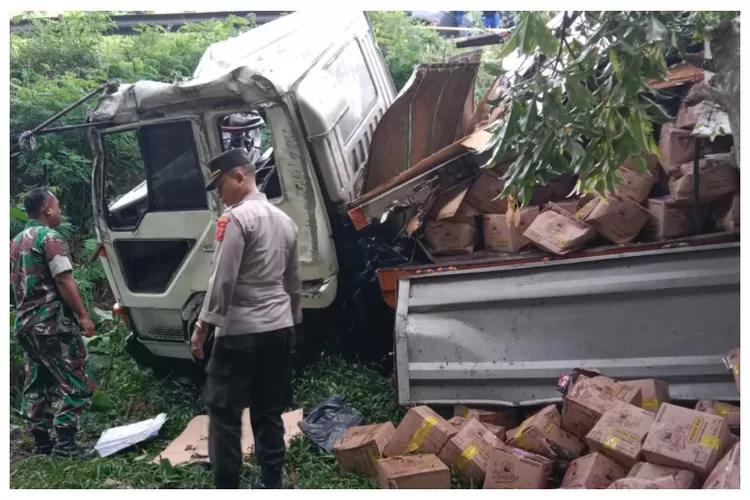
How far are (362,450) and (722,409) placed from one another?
122 centimetres

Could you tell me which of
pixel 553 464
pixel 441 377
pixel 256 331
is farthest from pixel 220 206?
pixel 553 464

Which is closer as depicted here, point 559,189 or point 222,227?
point 222,227

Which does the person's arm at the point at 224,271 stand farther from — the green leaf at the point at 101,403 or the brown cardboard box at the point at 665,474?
the brown cardboard box at the point at 665,474

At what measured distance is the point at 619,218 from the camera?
2.48 m

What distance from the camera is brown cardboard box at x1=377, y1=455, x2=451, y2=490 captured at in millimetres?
2281

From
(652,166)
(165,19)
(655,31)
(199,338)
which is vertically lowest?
(199,338)

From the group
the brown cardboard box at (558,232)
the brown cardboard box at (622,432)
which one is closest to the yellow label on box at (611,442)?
the brown cardboard box at (622,432)

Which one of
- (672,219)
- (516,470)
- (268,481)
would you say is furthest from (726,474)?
(268,481)

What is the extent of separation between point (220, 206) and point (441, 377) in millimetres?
1050

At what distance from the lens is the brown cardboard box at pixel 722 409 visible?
7.22ft

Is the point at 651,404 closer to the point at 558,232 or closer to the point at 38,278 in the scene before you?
the point at 558,232

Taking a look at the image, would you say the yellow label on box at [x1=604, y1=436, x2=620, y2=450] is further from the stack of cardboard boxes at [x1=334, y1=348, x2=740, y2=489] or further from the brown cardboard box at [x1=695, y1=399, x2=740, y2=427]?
the brown cardboard box at [x1=695, y1=399, x2=740, y2=427]

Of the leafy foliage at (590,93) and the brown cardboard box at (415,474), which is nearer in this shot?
the leafy foliage at (590,93)

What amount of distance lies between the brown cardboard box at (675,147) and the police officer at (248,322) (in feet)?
4.55
